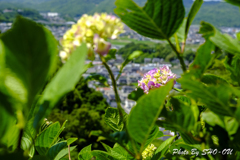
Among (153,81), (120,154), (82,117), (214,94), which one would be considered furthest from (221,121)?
(82,117)

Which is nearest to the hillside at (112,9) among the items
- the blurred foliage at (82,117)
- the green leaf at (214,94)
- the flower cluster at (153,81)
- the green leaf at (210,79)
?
the blurred foliage at (82,117)

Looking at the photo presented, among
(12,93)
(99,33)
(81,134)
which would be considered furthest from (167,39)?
(81,134)

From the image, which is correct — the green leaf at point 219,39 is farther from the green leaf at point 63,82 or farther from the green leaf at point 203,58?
the green leaf at point 63,82

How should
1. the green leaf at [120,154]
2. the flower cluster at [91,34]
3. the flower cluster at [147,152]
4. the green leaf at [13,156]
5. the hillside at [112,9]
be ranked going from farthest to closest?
the hillside at [112,9]
the flower cluster at [147,152]
the green leaf at [120,154]
the flower cluster at [91,34]
the green leaf at [13,156]

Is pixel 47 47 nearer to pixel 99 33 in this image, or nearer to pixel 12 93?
pixel 12 93

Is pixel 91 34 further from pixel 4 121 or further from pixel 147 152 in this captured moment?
pixel 147 152

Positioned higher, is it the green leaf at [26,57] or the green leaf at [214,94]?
the green leaf at [26,57]
